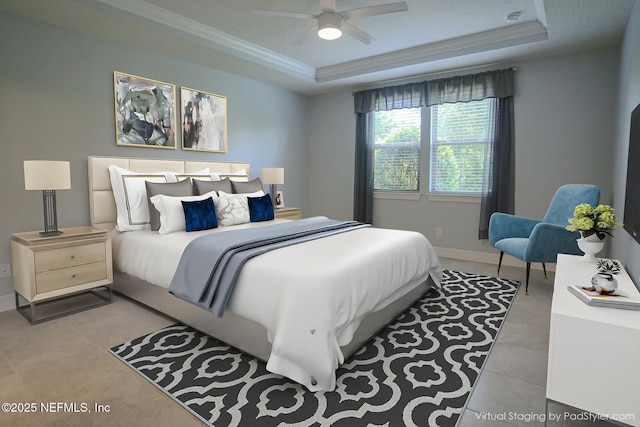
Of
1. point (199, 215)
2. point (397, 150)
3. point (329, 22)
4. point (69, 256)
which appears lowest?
point (69, 256)

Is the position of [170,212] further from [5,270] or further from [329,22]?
[329,22]

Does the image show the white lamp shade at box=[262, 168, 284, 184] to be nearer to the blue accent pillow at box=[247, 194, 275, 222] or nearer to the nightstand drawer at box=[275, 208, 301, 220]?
the nightstand drawer at box=[275, 208, 301, 220]

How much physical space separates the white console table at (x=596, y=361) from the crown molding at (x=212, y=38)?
146 inches

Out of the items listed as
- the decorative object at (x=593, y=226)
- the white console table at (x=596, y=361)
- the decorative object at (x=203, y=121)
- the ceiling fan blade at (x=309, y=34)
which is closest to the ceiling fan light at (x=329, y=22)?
the ceiling fan blade at (x=309, y=34)

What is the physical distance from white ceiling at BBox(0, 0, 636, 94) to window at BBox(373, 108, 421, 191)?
2.00 ft

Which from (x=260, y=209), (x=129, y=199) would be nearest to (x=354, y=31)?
(x=260, y=209)

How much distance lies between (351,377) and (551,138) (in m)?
3.70

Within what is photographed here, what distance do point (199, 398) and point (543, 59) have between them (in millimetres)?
4743

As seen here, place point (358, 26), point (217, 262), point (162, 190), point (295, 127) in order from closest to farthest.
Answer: point (217, 262), point (162, 190), point (358, 26), point (295, 127)

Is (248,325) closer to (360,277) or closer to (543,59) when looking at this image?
(360,277)

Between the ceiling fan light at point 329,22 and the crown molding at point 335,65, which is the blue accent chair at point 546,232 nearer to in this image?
the crown molding at point 335,65

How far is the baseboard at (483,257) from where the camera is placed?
4.35m

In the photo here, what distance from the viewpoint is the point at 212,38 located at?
3715mm

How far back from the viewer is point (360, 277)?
2125 mm
